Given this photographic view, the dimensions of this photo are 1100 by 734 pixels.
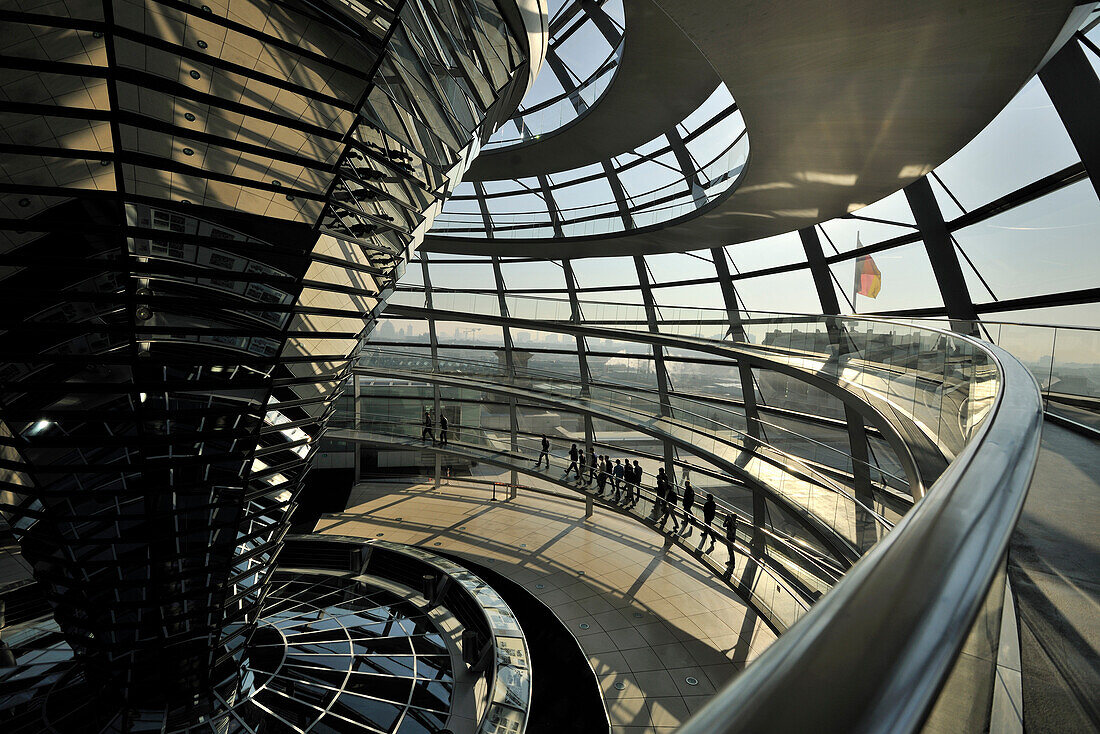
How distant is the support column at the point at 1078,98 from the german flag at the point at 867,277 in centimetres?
598

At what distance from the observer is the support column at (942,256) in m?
11.3

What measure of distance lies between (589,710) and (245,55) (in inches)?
490

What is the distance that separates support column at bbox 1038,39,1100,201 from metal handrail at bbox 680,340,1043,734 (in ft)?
32.6

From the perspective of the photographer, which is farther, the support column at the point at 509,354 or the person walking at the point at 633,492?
the support column at the point at 509,354

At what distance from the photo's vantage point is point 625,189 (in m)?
20.7

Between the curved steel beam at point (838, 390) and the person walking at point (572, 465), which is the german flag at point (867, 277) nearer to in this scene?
the curved steel beam at point (838, 390)

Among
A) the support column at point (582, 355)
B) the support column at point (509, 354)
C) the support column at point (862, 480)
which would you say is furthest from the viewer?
the support column at point (509, 354)

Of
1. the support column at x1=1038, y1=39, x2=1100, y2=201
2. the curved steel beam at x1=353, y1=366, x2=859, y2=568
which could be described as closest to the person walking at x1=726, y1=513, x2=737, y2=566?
the curved steel beam at x1=353, y1=366, x2=859, y2=568

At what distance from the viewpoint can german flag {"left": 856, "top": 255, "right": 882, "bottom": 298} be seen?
14.0 m

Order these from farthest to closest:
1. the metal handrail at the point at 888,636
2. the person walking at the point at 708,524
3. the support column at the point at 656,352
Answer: the support column at the point at 656,352 < the person walking at the point at 708,524 < the metal handrail at the point at 888,636

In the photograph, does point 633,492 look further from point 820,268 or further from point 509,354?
point 509,354

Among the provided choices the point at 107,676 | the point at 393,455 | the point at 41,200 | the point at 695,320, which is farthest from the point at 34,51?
the point at 393,455

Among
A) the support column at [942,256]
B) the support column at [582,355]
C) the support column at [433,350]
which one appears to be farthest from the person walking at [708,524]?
the support column at [433,350]

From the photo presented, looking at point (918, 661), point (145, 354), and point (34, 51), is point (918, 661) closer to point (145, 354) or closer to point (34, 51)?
point (34, 51)
